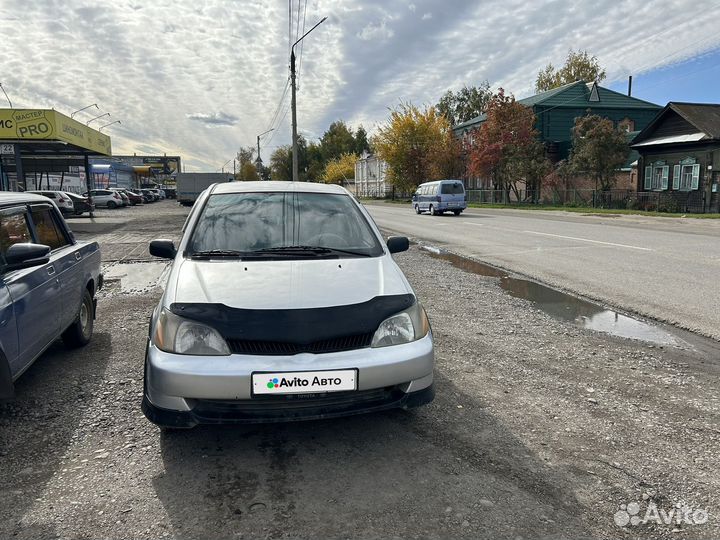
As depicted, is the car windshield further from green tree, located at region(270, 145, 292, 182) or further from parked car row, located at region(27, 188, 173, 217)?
green tree, located at region(270, 145, 292, 182)

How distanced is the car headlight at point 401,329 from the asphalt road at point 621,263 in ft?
13.6

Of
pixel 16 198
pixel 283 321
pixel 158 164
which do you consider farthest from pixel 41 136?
pixel 158 164

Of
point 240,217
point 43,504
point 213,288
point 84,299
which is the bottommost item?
point 43,504

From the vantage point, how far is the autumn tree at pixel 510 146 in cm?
3900

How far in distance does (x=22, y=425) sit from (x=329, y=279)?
237 cm

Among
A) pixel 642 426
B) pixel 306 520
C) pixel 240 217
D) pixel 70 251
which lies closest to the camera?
pixel 306 520

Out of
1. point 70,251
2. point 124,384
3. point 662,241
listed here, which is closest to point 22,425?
point 124,384

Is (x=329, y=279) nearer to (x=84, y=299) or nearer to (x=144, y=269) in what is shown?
(x=84, y=299)

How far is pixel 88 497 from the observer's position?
108 inches

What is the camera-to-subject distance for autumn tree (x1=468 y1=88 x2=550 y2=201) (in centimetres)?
3900

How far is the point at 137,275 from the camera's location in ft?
32.8

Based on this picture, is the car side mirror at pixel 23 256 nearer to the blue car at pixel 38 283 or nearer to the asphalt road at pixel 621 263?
the blue car at pixel 38 283

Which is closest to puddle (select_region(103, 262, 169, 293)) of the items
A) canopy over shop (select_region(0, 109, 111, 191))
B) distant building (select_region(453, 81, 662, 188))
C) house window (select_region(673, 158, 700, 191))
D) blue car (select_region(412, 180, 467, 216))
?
canopy over shop (select_region(0, 109, 111, 191))

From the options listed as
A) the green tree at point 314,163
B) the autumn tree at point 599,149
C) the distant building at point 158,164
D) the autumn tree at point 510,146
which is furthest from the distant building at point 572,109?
the distant building at point 158,164
